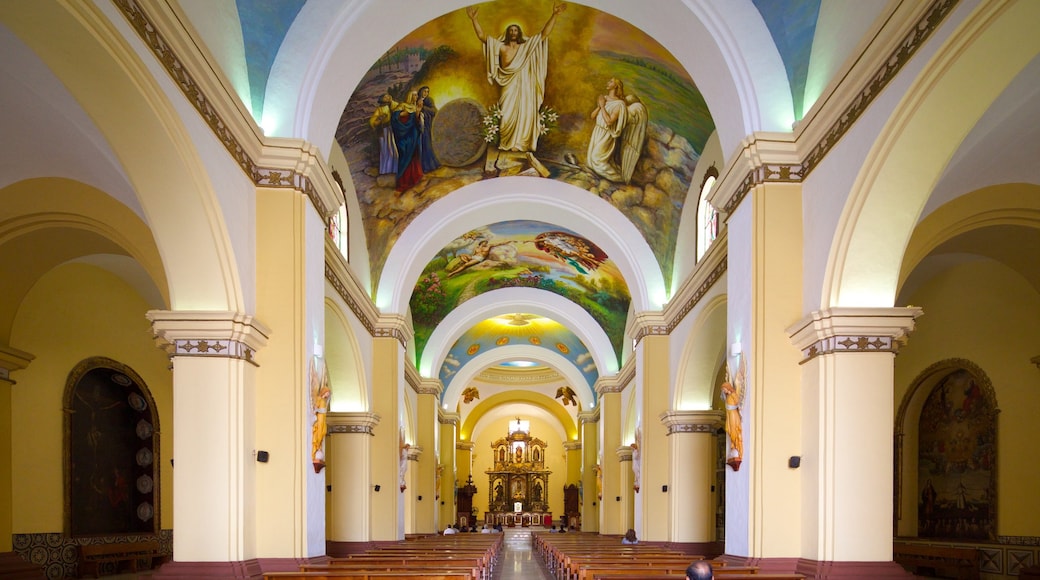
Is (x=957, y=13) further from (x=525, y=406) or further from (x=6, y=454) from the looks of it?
(x=525, y=406)

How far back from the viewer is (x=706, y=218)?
50.6 feet

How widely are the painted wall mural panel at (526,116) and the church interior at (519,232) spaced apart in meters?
0.07

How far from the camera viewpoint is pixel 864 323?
28.7ft

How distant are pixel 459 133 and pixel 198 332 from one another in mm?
8318

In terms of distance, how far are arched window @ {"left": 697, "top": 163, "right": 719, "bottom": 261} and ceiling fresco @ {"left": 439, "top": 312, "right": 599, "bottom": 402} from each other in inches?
597

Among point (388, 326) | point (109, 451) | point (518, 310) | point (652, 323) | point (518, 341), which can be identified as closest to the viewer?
point (109, 451)

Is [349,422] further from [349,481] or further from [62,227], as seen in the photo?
[62,227]

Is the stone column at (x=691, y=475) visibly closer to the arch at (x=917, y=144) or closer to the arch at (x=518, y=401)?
the arch at (x=917, y=144)

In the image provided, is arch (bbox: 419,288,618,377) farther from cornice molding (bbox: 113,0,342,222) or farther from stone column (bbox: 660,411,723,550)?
cornice molding (bbox: 113,0,342,222)

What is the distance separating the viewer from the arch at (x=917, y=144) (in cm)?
650

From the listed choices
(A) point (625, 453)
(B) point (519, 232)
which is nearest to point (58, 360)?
(B) point (519, 232)

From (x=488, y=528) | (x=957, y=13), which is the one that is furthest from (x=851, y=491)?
(x=488, y=528)

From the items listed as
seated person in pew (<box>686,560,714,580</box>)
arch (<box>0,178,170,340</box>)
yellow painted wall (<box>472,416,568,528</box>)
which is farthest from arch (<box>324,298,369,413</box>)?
yellow painted wall (<box>472,416,568,528</box>)

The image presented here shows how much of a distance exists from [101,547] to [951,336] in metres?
13.1
